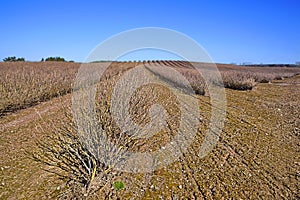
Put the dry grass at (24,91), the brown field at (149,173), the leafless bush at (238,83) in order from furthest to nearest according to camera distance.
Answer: the leafless bush at (238,83) → the dry grass at (24,91) → the brown field at (149,173)

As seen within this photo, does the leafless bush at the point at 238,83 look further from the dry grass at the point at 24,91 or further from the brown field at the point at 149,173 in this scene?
the dry grass at the point at 24,91

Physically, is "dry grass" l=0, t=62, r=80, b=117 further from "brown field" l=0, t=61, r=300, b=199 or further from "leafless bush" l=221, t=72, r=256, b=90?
"leafless bush" l=221, t=72, r=256, b=90

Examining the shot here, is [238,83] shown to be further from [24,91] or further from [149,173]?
[149,173]

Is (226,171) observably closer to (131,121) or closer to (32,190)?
(131,121)

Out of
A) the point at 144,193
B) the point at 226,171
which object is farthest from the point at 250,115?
the point at 144,193

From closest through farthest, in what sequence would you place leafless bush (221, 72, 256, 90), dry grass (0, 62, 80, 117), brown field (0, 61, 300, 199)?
brown field (0, 61, 300, 199) → dry grass (0, 62, 80, 117) → leafless bush (221, 72, 256, 90)

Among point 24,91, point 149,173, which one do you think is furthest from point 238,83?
point 149,173

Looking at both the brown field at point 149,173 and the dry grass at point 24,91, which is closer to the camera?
the brown field at point 149,173

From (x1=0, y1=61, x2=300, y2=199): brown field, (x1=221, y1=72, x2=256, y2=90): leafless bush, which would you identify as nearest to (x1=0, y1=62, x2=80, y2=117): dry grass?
(x1=0, y1=61, x2=300, y2=199): brown field

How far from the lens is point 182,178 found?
5.11 metres

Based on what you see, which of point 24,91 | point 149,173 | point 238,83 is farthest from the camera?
point 238,83

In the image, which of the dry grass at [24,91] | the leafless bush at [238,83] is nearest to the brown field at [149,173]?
the dry grass at [24,91]

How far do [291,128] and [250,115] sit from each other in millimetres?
1977

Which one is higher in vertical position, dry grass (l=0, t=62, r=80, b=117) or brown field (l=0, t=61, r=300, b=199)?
dry grass (l=0, t=62, r=80, b=117)
